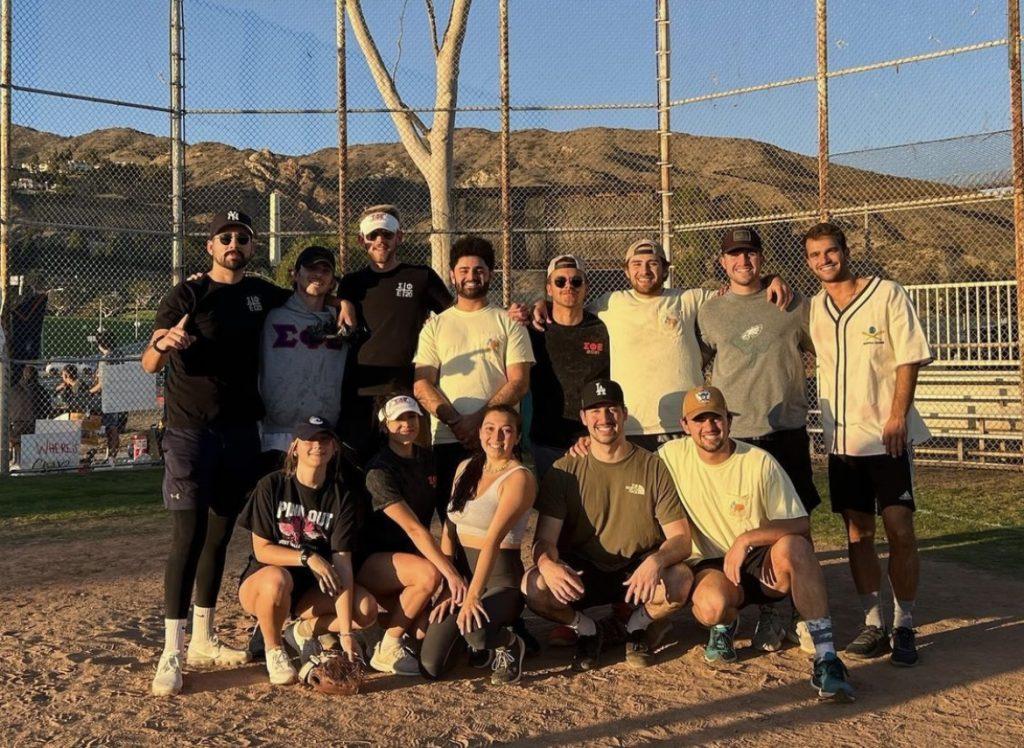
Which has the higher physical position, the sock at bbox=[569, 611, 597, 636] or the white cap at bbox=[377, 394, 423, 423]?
the white cap at bbox=[377, 394, 423, 423]

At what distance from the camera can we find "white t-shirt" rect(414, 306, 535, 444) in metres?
5.89

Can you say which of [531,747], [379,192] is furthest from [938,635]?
[379,192]

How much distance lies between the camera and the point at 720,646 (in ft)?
17.4

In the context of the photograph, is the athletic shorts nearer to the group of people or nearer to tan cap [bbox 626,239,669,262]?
the group of people

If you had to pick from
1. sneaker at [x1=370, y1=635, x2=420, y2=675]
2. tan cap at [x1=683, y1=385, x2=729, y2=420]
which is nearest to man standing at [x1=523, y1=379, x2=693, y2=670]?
tan cap at [x1=683, y1=385, x2=729, y2=420]

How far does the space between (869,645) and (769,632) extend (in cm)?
48

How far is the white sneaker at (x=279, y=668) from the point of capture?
4.98 m

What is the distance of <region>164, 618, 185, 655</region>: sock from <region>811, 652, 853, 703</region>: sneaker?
2866mm

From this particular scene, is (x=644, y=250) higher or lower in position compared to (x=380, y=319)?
higher

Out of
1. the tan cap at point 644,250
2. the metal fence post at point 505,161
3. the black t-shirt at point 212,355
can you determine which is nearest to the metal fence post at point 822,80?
the metal fence post at point 505,161

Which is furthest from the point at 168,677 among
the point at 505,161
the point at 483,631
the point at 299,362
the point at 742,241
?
the point at 505,161

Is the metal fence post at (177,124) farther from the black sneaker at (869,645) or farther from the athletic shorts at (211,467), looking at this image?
the black sneaker at (869,645)

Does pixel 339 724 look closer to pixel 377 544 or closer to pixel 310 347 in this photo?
pixel 377 544

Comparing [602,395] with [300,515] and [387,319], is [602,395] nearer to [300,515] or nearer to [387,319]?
[387,319]
